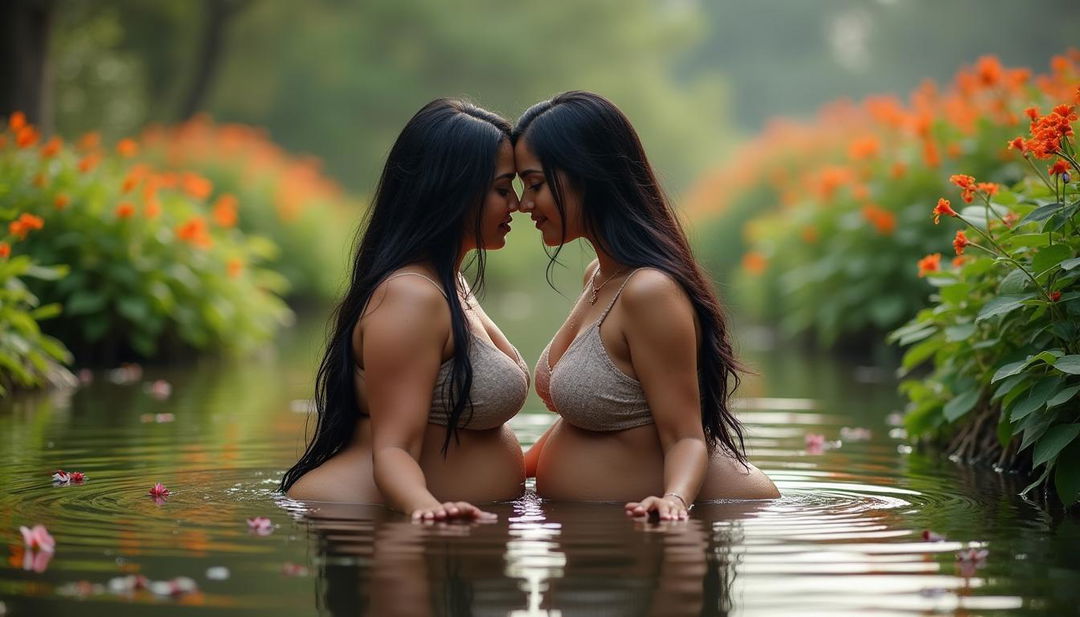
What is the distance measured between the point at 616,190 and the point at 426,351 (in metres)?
0.83

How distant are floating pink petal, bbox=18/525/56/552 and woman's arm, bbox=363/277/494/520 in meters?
1.02

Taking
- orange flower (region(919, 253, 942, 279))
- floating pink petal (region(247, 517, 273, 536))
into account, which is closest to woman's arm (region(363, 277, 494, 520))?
floating pink petal (region(247, 517, 273, 536))

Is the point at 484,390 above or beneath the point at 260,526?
above

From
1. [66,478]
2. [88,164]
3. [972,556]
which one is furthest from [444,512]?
[88,164]

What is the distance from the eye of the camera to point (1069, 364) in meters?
4.97

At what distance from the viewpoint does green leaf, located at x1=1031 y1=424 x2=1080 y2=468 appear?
4.98 meters

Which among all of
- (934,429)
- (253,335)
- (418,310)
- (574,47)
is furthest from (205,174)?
(574,47)

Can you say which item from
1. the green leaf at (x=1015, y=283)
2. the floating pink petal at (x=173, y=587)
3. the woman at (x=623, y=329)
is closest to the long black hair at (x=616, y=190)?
the woman at (x=623, y=329)

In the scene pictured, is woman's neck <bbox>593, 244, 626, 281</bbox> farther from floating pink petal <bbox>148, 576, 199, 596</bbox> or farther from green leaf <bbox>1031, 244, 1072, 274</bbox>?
floating pink petal <bbox>148, 576, 199, 596</bbox>

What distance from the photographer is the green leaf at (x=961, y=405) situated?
6.41 metres

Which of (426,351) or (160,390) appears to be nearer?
(426,351)

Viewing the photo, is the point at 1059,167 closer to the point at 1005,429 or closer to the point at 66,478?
the point at 1005,429

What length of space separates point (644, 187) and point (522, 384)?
78cm

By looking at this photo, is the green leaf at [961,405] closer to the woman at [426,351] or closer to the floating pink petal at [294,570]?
the woman at [426,351]
